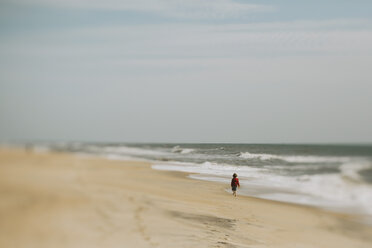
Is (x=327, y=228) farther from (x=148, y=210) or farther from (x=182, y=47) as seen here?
(x=182, y=47)

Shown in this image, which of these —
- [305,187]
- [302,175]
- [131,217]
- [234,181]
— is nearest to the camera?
[131,217]

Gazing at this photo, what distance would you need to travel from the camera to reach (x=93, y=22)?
402cm

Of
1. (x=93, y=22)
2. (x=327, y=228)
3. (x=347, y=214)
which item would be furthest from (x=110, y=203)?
(x=347, y=214)

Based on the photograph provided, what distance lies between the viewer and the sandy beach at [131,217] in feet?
10.1

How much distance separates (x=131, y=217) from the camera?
4.14m

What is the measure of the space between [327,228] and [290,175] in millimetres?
3919

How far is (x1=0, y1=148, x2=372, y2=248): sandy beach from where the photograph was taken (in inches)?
121

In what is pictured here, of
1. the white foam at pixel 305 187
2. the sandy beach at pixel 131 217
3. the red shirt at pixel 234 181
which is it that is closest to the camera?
the sandy beach at pixel 131 217

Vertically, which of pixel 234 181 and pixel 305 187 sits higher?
pixel 234 181

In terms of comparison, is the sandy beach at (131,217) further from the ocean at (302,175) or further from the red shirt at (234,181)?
the ocean at (302,175)

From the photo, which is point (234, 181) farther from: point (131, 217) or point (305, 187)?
point (131, 217)

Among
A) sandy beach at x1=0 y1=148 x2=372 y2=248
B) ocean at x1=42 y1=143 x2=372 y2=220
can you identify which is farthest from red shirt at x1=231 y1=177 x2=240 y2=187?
ocean at x1=42 y1=143 x2=372 y2=220

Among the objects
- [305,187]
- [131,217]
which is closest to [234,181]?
[305,187]

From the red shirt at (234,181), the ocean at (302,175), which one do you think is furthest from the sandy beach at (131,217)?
the ocean at (302,175)
